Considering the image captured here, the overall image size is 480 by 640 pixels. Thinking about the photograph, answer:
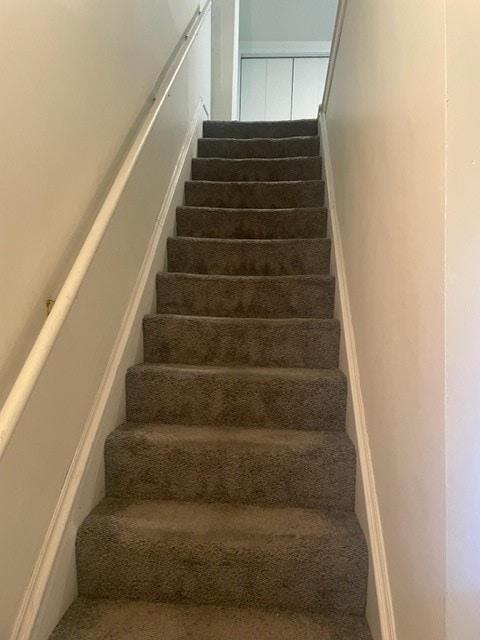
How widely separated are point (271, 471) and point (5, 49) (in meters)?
1.32

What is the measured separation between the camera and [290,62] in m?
5.35

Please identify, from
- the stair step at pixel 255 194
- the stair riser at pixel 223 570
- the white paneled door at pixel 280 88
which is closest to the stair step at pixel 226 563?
the stair riser at pixel 223 570

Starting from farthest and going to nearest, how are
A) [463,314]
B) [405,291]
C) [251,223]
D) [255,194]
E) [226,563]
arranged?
[255,194]
[251,223]
[226,563]
[405,291]
[463,314]

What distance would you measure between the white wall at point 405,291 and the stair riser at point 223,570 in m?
0.21

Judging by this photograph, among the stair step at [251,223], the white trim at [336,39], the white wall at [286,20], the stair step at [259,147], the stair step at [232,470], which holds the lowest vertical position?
the stair step at [232,470]

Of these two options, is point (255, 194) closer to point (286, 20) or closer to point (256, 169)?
point (256, 169)

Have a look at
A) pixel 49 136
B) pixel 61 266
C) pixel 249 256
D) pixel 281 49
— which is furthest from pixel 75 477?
pixel 281 49

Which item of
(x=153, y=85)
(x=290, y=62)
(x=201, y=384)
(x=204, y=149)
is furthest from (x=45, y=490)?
(x=290, y=62)

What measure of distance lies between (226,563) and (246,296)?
1155 mm

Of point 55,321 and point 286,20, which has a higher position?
point 286,20

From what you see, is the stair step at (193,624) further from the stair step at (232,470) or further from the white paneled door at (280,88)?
the white paneled door at (280,88)

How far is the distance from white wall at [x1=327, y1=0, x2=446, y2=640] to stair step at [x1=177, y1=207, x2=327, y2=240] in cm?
83

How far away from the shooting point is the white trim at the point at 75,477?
3.78 ft

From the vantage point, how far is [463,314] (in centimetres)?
78
